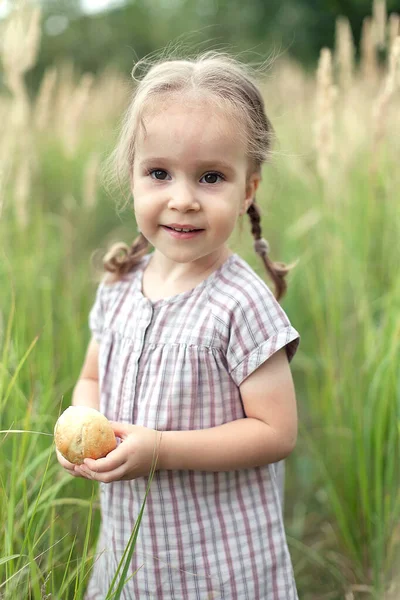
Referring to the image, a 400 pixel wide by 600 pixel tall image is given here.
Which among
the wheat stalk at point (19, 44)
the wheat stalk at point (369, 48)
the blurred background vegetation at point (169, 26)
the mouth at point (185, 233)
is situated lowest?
the mouth at point (185, 233)

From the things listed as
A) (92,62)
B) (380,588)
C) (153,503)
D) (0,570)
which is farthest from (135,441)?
(92,62)

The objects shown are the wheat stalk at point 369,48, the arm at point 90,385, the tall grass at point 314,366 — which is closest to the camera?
the tall grass at point 314,366

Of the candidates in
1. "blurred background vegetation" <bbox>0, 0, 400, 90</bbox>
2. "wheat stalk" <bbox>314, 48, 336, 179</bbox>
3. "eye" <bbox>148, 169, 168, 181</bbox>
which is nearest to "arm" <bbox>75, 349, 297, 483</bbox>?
"eye" <bbox>148, 169, 168, 181</bbox>

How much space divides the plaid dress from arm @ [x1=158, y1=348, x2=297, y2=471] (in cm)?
4

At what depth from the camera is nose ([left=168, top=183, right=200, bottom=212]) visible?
47.8 inches

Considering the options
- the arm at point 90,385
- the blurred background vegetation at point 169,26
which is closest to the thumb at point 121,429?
the arm at point 90,385

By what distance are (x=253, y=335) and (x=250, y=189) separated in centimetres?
32

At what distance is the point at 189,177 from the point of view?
124 cm

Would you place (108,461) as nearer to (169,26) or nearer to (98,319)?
(98,319)

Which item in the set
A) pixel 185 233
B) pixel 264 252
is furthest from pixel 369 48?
pixel 185 233

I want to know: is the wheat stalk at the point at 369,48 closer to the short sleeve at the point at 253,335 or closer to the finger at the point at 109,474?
the short sleeve at the point at 253,335

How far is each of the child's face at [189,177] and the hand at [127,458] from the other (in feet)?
1.09

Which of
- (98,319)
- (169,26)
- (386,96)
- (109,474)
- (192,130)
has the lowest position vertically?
(109,474)

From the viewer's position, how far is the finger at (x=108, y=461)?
3.75ft
